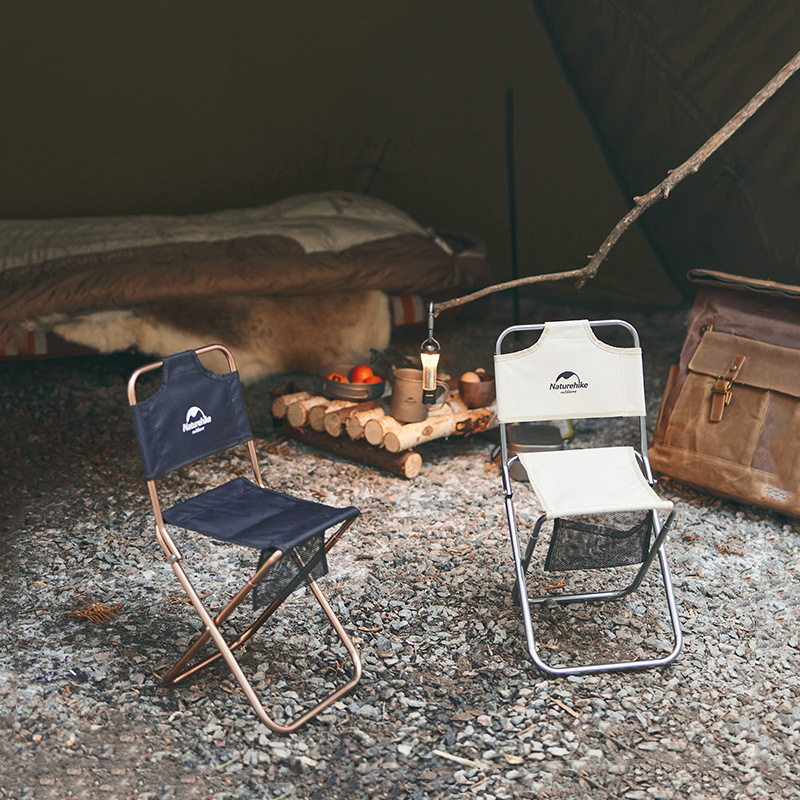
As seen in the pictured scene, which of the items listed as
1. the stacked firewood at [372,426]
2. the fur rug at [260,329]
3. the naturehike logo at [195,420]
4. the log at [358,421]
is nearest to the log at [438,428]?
the stacked firewood at [372,426]

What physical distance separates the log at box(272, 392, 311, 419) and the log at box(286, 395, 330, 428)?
27mm

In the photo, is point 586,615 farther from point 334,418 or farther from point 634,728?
point 334,418

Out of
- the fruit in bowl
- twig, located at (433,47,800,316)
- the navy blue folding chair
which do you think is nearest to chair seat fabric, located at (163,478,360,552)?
the navy blue folding chair

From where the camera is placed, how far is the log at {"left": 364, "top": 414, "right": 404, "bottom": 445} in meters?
3.90

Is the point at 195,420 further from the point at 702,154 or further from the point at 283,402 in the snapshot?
the point at 702,154

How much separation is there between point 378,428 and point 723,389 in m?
1.54

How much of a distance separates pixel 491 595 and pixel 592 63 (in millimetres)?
2897

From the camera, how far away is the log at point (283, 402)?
4.28m

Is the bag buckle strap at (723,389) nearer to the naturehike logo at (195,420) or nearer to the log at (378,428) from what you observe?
the log at (378,428)

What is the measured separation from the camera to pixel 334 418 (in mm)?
4051

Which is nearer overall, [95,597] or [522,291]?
[95,597]

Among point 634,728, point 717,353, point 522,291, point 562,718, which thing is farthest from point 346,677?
point 522,291

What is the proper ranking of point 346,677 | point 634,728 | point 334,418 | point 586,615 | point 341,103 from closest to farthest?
point 634,728, point 346,677, point 586,615, point 334,418, point 341,103

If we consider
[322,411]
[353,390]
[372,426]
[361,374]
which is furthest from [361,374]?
[372,426]
